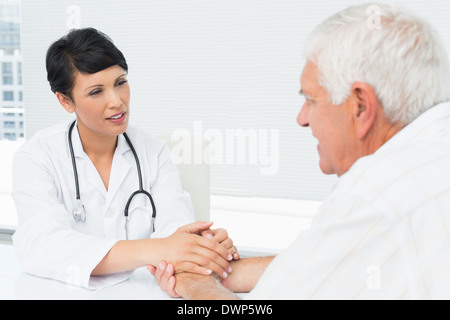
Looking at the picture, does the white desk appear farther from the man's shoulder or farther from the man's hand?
the man's shoulder

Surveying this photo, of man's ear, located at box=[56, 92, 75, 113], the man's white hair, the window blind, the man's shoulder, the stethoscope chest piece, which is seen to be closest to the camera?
the man's shoulder

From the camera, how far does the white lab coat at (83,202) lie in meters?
1.30

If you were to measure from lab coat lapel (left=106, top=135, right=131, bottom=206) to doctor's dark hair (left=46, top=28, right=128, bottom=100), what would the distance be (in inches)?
9.2


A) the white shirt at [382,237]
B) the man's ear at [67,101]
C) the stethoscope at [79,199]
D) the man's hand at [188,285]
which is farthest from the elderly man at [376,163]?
the man's ear at [67,101]

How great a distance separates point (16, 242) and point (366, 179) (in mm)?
1008

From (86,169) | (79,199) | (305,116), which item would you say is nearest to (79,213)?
(79,199)

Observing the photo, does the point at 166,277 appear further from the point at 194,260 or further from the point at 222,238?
the point at 222,238

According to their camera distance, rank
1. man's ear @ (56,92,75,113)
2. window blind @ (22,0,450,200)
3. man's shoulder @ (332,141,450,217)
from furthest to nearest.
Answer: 1. window blind @ (22,0,450,200)
2. man's ear @ (56,92,75,113)
3. man's shoulder @ (332,141,450,217)

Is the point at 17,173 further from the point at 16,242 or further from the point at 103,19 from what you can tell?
the point at 103,19

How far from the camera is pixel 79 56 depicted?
5.15 ft

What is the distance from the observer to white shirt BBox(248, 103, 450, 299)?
0.77 meters

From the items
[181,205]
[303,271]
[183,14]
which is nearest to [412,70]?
[303,271]

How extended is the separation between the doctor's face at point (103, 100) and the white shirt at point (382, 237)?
0.94 meters
